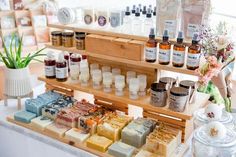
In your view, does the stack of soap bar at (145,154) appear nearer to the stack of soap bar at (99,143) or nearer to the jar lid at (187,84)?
the stack of soap bar at (99,143)

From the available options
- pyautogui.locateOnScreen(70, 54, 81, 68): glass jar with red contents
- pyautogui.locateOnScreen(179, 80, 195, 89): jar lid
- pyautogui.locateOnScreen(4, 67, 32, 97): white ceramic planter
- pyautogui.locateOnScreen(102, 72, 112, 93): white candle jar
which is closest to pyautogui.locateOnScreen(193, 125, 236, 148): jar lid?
pyautogui.locateOnScreen(179, 80, 195, 89): jar lid

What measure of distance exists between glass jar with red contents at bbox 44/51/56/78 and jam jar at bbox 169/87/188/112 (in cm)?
77

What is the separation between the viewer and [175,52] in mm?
1380

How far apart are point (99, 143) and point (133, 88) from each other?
34 centimetres

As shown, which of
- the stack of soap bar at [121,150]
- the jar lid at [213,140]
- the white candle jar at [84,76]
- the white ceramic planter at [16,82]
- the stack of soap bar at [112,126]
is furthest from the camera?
the white ceramic planter at [16,82]

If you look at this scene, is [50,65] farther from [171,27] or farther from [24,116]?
[171,27]

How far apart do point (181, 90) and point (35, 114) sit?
0.90 m

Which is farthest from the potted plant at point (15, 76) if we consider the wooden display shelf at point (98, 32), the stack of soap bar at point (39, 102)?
the wooden display shelf at point (98, 32)

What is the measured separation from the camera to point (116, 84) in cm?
162

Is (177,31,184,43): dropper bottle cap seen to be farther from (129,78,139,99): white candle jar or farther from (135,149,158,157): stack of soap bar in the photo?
(135,149,158,157): stack of soap bar

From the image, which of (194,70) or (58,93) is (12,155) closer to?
(58,93)

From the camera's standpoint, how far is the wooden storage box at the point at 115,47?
151 cm

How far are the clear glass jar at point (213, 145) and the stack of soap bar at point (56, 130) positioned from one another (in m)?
0.70

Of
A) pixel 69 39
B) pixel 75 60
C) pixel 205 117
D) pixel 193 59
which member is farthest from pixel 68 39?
pixel 205 117
